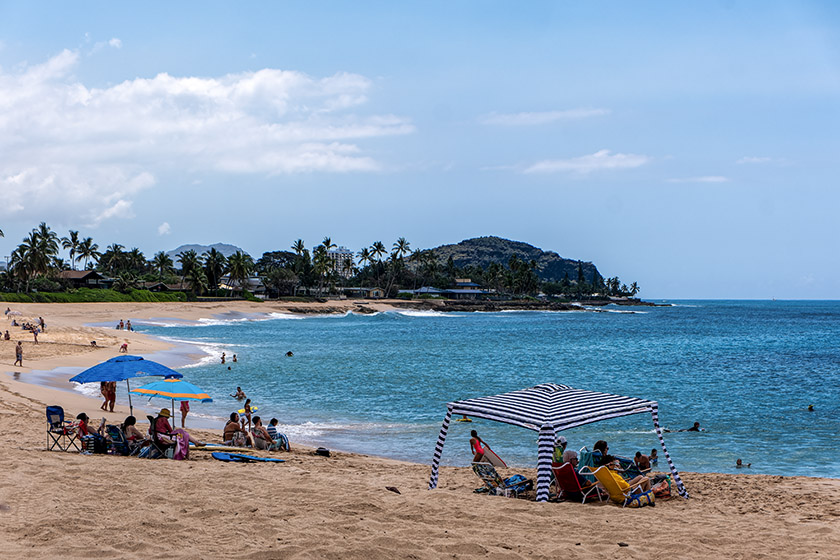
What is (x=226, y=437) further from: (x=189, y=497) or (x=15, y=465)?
(x=189, y=497)

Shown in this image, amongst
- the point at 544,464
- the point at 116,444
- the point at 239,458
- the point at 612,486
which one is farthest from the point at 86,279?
the point at 612,486

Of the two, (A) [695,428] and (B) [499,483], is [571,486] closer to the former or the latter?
(B) [499,483]

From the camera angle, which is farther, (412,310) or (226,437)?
(412,310)

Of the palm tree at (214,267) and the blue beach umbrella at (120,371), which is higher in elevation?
the palm tree at (214,267)

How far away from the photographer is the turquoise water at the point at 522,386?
55.4 feet

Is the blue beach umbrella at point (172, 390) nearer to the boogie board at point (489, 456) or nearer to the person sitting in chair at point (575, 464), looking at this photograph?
the boogie board at point (489, 456)

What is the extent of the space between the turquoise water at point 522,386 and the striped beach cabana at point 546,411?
A: 503cm

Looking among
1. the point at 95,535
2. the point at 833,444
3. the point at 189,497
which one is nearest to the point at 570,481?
A: the point at 189,497

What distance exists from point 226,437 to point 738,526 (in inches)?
397

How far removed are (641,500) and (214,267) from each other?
4299 inches

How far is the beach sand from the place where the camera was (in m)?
6.80

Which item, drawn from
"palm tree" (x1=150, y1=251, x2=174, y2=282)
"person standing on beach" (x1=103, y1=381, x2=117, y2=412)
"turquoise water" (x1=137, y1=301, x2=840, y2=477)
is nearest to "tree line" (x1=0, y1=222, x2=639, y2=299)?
"palm tree" (x1=150, y1=251, x2=174, y2=282)

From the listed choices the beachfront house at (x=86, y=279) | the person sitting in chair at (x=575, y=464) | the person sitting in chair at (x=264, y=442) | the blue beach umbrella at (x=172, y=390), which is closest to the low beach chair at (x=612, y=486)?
the person sitting in chair at (x=575, y=464)

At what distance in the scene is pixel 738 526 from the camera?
8.30m
